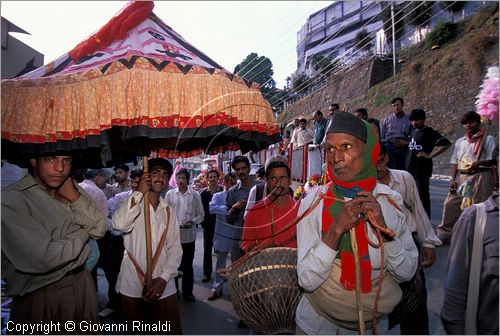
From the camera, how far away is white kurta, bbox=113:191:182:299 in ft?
→ 9.61

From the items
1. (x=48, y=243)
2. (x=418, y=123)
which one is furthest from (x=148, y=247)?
(x=418, y=123)

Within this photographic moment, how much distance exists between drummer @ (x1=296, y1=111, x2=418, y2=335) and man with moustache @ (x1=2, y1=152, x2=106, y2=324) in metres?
1.53

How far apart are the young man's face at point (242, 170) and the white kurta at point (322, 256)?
→ 104 inches

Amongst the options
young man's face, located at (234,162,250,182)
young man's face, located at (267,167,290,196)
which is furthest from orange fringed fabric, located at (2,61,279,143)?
young man's face, located at (234,162,250,182)

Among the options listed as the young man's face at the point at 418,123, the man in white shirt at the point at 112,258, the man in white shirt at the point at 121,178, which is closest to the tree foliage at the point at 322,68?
the young man's face at the point at 418,123

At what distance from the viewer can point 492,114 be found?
281cm

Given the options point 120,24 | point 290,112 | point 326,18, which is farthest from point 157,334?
point 326,18

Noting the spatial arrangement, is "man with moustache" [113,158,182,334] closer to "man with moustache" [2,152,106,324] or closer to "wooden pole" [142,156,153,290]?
"wooden pole" [142,156,153,290]

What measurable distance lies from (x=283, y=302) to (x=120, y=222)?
5.12ft

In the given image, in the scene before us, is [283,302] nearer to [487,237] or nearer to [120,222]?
[487,237]

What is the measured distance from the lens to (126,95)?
219 cm

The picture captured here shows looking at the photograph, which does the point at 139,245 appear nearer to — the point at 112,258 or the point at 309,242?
the point at 309,242

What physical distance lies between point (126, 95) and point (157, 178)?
120 centimetres

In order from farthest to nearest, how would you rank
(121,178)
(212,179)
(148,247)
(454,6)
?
1. (454,6)
2. (121,178)
3. (212,179)
4. (148,247)
